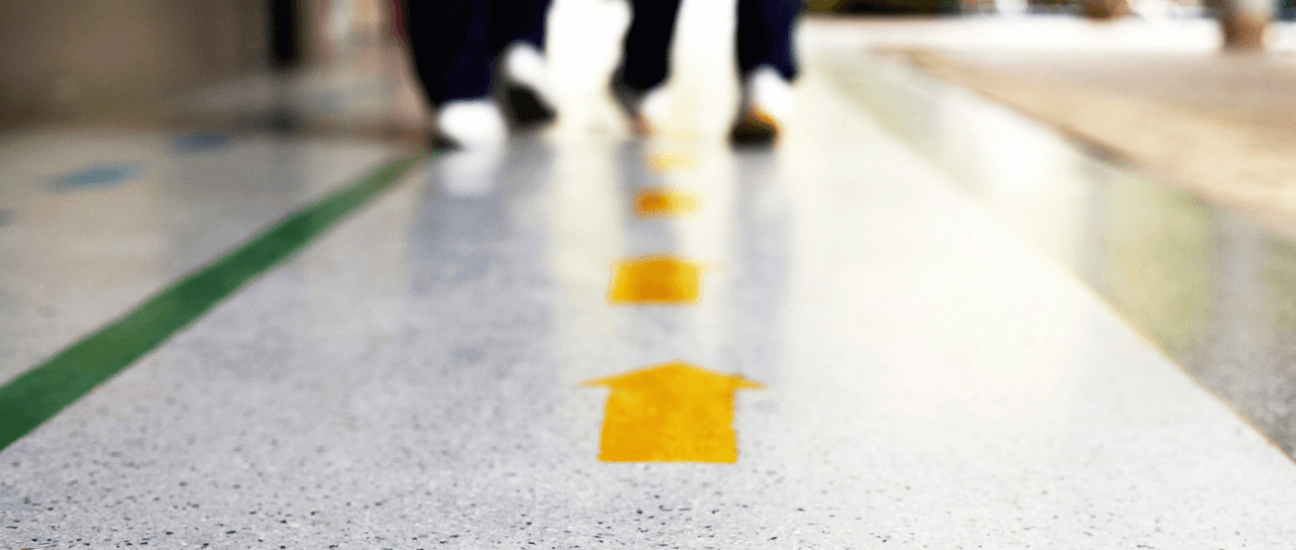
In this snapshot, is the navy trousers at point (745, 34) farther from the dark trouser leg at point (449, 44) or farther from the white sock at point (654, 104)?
the dark trouser leg at point (449, 44)

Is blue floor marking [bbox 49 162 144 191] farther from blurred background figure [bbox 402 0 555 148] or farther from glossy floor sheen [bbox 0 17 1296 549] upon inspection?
blurred background figure [bbox 402 0 555 148]

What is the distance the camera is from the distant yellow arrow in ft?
2.68

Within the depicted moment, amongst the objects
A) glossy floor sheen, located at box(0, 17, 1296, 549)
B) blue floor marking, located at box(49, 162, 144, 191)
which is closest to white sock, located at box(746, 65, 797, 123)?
glossy floor sheen, located at box(0, 17, 1296, 549)

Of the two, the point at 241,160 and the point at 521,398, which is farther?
the point at 241,160

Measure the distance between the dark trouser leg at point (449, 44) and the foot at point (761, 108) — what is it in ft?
1.79

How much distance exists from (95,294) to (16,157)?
1177 millimetres

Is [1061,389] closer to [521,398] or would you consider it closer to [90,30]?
[521,398]

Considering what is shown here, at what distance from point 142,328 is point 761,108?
153cm

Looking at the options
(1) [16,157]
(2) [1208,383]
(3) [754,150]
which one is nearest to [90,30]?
(1) [16,157]

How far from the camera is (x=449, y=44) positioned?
2.29 metres

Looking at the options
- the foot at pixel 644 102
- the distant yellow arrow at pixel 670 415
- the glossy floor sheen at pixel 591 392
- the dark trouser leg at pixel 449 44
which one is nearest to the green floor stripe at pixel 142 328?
the glossy floor sheen at pixel 591 392

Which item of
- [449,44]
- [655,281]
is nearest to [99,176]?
[449,44]

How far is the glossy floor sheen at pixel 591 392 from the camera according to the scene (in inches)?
27.8

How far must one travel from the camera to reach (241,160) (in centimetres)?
227
